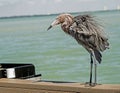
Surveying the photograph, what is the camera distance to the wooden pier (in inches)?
105

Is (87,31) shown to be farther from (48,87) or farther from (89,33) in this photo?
(48,87)

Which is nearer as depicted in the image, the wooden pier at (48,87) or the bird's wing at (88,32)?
the wooden pier at (48,87)

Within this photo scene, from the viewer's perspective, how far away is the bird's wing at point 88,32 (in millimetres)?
2885

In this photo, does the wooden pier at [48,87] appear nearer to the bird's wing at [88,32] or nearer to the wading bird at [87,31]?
the wading bird at [87,31]

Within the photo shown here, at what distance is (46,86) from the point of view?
292cm

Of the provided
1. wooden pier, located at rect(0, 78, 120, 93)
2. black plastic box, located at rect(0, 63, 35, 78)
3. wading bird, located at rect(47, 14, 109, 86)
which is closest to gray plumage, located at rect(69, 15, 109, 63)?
wading bird, located at rect(47, 14, 109, 86)

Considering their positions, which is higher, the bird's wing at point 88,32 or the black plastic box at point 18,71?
the bird's wing at point 88,32

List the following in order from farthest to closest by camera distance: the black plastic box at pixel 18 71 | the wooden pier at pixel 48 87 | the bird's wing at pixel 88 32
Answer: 1. the black plastic box at pixel 18 71
2. the bird's wing at pixel 88 32
3. the wooden pier at pixel 48 87

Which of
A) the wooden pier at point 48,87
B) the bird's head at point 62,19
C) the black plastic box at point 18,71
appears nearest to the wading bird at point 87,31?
the bird's head at point 62,19

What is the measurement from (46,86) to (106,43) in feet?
1.48

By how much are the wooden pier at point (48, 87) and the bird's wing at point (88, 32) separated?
0.87 feet

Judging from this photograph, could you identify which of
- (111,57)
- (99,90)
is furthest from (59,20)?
(111,57)

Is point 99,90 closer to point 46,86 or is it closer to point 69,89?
point 69,89

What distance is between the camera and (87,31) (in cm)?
290
